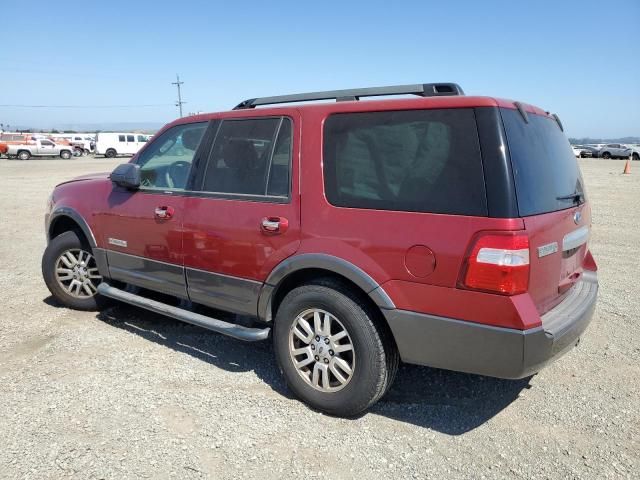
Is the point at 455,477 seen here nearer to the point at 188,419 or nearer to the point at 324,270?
the point at 324,270

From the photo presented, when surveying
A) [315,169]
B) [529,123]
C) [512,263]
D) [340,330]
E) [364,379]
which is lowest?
[364,379]

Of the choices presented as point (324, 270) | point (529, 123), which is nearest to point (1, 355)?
point (324, 270)

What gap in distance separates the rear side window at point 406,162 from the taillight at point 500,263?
168mm

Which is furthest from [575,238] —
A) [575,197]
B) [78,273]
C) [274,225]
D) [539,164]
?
[78,273]

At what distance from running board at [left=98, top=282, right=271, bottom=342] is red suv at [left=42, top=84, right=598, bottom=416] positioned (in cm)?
→ 2

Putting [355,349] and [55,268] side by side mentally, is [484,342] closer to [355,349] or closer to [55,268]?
[355,349]

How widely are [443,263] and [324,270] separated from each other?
81cm

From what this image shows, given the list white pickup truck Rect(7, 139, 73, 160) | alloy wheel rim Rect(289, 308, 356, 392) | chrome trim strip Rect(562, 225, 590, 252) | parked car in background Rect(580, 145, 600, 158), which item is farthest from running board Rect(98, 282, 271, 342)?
parked car in background Rect(580, 145, 600, 158)

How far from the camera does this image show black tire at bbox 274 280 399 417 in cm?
296

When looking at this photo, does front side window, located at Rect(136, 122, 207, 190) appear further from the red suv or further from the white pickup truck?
the white pickup truck

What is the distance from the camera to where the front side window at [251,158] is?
339 cm

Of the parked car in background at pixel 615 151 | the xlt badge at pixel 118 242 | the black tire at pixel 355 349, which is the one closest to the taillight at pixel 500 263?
the black tire at pixel 355 349

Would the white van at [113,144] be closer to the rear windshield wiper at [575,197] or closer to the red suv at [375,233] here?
the red suv at [375,233]

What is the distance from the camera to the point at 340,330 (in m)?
3.14
